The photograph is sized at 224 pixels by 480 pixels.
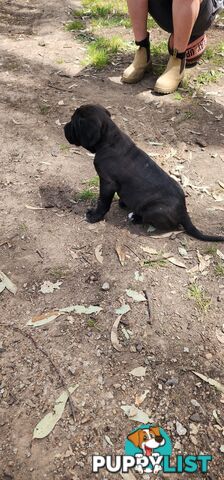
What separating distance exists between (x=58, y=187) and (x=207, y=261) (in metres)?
1.62

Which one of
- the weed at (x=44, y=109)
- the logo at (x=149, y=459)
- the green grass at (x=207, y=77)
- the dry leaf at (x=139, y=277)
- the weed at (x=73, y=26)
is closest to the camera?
the logo at (x=149, y=459)

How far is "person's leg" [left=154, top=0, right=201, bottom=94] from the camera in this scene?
16.4 ft

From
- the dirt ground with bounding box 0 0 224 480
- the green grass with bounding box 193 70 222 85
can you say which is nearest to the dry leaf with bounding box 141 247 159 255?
the dirt ground with bounding box 0 0 224 480

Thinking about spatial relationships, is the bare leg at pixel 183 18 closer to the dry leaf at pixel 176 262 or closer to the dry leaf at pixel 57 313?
the dry leaf at pixel 176 262

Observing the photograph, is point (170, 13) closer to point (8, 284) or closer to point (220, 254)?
point (220, 254)

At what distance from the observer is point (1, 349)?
2.81m

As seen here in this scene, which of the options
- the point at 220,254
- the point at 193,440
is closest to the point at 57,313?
the point at 193,440

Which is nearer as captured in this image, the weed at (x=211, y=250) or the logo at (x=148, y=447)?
the logo at (x=148, y=447)

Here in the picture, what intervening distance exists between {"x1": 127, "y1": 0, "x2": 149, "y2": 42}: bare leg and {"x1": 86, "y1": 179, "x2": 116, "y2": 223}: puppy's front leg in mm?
3054

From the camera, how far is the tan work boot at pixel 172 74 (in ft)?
18.0

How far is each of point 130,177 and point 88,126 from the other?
54cm

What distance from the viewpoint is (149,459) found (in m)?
2.33

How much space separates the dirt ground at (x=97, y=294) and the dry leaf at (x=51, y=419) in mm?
28

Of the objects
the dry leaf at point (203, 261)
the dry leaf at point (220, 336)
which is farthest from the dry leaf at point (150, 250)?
the dry leaf at point (220, 336)
